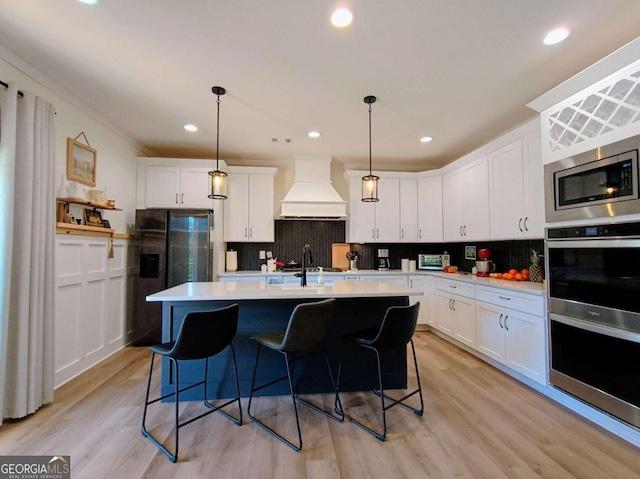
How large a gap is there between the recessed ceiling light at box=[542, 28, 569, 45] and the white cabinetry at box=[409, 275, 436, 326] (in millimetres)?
3001

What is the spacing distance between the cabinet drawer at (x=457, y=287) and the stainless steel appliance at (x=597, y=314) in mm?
1080

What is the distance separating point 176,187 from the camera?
413cm

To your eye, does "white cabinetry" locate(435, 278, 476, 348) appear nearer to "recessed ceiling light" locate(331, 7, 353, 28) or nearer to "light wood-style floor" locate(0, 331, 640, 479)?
"light wood-style floor" locate(0, 331, 640, 479)

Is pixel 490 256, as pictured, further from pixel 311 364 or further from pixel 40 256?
pixel 40 256

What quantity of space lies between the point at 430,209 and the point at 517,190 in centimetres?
161

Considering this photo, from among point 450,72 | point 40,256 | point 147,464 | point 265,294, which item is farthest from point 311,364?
point 450,72

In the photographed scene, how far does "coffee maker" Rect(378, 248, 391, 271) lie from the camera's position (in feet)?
16.0

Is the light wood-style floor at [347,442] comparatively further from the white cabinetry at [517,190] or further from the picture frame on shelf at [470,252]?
the picture frame on shelf at [470,252]

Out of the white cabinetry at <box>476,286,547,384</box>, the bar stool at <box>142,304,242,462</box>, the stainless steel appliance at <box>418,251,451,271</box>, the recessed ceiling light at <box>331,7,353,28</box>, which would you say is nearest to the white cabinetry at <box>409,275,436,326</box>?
the stainless steel appliance at <box>418,251,451,271</box>

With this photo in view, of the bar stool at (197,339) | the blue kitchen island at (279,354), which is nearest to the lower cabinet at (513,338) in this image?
the blue kitchen island at (279,354)

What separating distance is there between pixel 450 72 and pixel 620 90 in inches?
42.8

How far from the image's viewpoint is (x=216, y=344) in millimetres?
2000

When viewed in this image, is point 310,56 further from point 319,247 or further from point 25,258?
point 319,247

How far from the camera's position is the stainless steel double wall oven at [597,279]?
6.08ft
